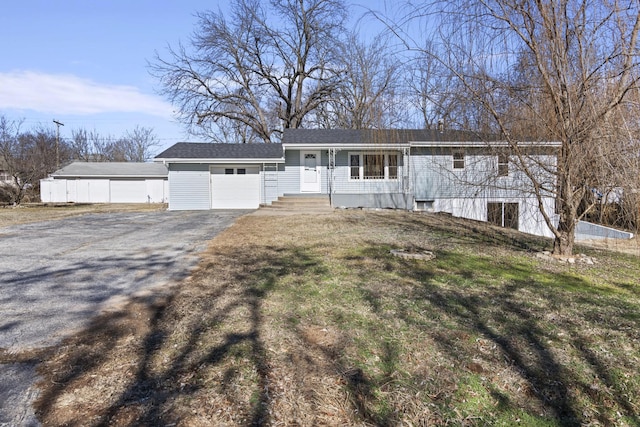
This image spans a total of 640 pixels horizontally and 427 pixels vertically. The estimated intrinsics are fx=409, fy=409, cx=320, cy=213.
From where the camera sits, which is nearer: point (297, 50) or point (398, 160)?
point (398, 160)

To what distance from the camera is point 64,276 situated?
5324 millimetres

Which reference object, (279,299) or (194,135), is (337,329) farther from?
(194,135)

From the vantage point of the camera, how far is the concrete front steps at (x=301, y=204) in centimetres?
1560

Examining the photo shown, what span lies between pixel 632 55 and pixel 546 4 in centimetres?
137

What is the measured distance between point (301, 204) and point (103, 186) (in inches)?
756

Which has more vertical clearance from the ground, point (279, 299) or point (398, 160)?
point (398, 160)

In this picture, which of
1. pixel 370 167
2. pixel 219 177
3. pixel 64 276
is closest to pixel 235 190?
pixel 219 177

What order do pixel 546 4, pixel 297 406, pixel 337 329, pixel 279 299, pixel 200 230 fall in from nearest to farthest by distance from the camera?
pixel 297 406
pixel 337 329
pixel 279 299
pixel 546 4
pixel 200 230

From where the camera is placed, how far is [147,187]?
29.2 metres

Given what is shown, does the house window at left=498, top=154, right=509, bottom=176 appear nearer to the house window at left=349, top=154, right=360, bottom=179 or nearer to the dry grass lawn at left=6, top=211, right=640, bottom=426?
the dry grass lawn at left=6, top=211, right=640, bottom=426

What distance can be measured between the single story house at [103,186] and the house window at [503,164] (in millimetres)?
26537

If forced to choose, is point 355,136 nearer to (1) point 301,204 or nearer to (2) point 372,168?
(2) point 372,168

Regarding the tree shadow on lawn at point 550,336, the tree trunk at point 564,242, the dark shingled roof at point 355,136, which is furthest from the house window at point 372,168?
the tree shadow on lawn at point 550,336

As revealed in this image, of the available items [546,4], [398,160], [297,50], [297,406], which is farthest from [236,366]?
[297,50]
